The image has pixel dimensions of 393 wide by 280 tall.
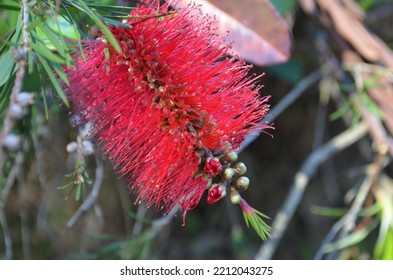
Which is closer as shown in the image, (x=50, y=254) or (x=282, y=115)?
(x=50, y=254)

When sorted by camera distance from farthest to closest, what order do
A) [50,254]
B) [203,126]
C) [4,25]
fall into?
[50,254], [4,25], [203,126]

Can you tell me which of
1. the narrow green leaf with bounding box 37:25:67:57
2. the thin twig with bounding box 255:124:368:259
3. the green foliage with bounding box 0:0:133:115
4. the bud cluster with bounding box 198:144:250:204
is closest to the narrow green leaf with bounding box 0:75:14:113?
the green foliage with bounding box 0:0:133:115

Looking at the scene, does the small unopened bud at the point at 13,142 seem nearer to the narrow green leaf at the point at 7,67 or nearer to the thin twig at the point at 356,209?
the narrow green leaf at the point at 7,67

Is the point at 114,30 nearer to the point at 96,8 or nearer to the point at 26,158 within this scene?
the point at 96,8

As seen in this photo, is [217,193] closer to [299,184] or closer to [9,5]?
[9,5]

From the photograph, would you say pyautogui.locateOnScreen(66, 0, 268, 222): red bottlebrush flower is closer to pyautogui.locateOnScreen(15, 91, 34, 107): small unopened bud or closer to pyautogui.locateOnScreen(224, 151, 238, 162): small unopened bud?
pyautogui.locateOnScreen(224, 151, 238, 162): small unopened bud

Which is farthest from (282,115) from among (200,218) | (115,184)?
(115,184)
